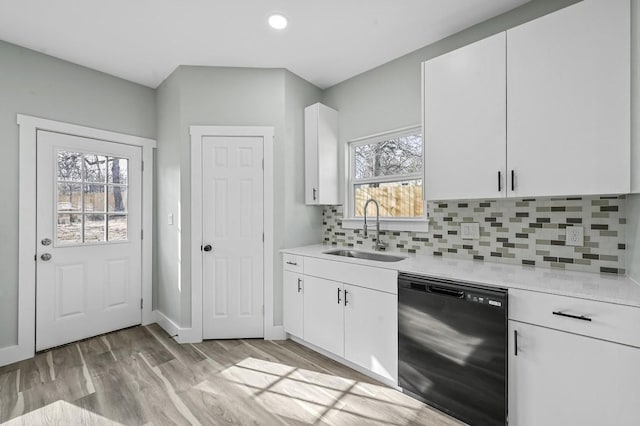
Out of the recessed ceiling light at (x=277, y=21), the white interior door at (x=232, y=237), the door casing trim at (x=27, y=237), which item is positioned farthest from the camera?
the white interior door at (x=232, y=237)

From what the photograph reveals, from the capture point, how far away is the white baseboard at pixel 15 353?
2392 millimetres

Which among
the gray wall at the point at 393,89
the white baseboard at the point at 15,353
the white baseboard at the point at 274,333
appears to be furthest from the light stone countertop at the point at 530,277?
the white baseboard at the point at 15,353

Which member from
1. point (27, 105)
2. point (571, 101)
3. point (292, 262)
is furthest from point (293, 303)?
point (27, 105)

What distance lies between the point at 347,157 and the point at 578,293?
88.4 inches

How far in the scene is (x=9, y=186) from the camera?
2457 mm

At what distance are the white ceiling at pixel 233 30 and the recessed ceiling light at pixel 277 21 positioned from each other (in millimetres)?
47

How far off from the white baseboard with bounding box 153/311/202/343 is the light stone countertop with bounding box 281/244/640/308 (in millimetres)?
1666

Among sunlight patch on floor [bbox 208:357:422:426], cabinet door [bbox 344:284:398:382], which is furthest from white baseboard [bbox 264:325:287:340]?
cabinet door [bbox 344:284:398:382]

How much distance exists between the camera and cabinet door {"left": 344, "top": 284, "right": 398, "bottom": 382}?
2.05 metres

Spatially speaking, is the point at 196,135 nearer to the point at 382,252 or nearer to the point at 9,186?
the point at 9,186

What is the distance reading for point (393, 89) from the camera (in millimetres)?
2766

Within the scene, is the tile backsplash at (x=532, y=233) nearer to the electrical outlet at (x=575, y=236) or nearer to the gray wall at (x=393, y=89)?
the electrical outlet at (x=575, y=236)

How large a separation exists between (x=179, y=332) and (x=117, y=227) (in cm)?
131

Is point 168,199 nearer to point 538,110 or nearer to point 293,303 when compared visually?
point 293,303
